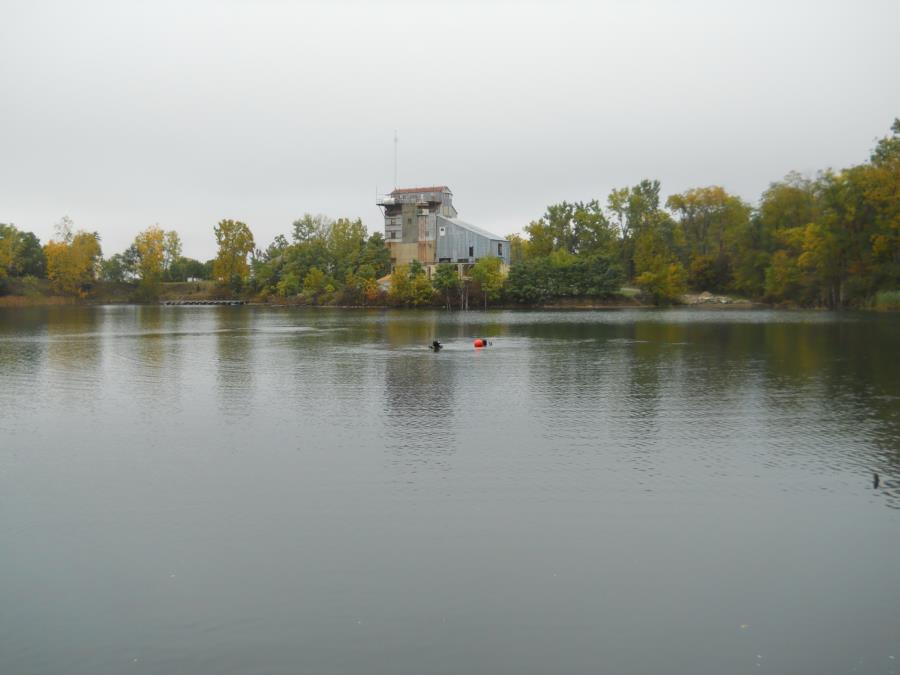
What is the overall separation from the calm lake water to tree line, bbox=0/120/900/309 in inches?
2522

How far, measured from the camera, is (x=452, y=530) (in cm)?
1038

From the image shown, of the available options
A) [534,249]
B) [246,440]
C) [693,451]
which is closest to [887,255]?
[534,249]

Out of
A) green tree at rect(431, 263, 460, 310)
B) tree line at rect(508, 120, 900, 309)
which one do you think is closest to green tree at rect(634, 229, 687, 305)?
tree line at rect(508, 120, 900, 309)

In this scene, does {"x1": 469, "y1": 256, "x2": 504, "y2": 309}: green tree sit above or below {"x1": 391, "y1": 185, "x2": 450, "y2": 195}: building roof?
below

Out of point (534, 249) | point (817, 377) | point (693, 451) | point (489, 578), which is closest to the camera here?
point (489, 578)

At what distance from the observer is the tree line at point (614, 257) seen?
256ft

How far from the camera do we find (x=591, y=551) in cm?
962

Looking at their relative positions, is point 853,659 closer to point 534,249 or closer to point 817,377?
Answer: point 817,377

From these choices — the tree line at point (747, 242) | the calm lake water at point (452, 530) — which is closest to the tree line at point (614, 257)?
the tree line at point (747, 242)

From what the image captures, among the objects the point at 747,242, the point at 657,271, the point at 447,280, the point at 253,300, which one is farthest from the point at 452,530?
the point at 253,300

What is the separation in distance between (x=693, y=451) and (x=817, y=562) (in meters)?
5.64

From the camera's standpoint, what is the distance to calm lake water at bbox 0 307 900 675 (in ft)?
24.3

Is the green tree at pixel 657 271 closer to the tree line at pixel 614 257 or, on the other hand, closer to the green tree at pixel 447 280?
the tree line at pixel 614 257

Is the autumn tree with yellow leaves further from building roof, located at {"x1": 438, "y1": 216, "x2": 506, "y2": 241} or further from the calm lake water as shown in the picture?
the calm lake water
